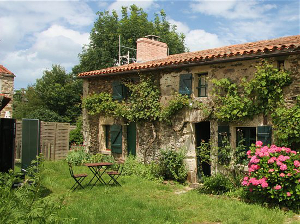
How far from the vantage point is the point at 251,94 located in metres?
8.55

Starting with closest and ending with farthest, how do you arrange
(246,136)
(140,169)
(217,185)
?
(217,185) → (246,136) → (140,169)

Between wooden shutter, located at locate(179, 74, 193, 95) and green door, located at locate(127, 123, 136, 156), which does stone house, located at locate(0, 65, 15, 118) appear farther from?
wooden shutter, located at locate(179, 74, 193, 95)

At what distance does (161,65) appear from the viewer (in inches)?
408

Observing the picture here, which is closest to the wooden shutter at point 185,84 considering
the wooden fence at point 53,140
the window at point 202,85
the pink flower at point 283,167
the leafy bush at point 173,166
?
the window at point 202,85

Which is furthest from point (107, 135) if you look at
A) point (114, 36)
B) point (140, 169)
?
point (114, 36)

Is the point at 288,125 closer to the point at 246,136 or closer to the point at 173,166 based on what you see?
the point at 246,136

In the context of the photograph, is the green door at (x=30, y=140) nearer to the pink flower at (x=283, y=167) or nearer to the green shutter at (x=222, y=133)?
the green shutter at (x=222, y=133)

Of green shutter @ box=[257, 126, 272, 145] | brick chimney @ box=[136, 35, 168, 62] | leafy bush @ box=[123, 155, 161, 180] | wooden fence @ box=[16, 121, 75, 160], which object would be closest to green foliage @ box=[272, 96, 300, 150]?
green shutter @ box=[257, 126, 272, 145]

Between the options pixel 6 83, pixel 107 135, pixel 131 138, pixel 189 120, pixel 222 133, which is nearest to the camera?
pixel 222 133

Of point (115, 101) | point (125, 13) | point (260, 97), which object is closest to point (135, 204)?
point (260, 97)

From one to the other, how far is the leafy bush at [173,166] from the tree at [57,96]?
15877 mm

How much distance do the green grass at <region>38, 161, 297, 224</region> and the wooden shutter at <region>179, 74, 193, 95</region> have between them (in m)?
3.20

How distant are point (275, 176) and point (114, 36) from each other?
24.6 m

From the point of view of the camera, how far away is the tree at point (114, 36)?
27.7 metres
